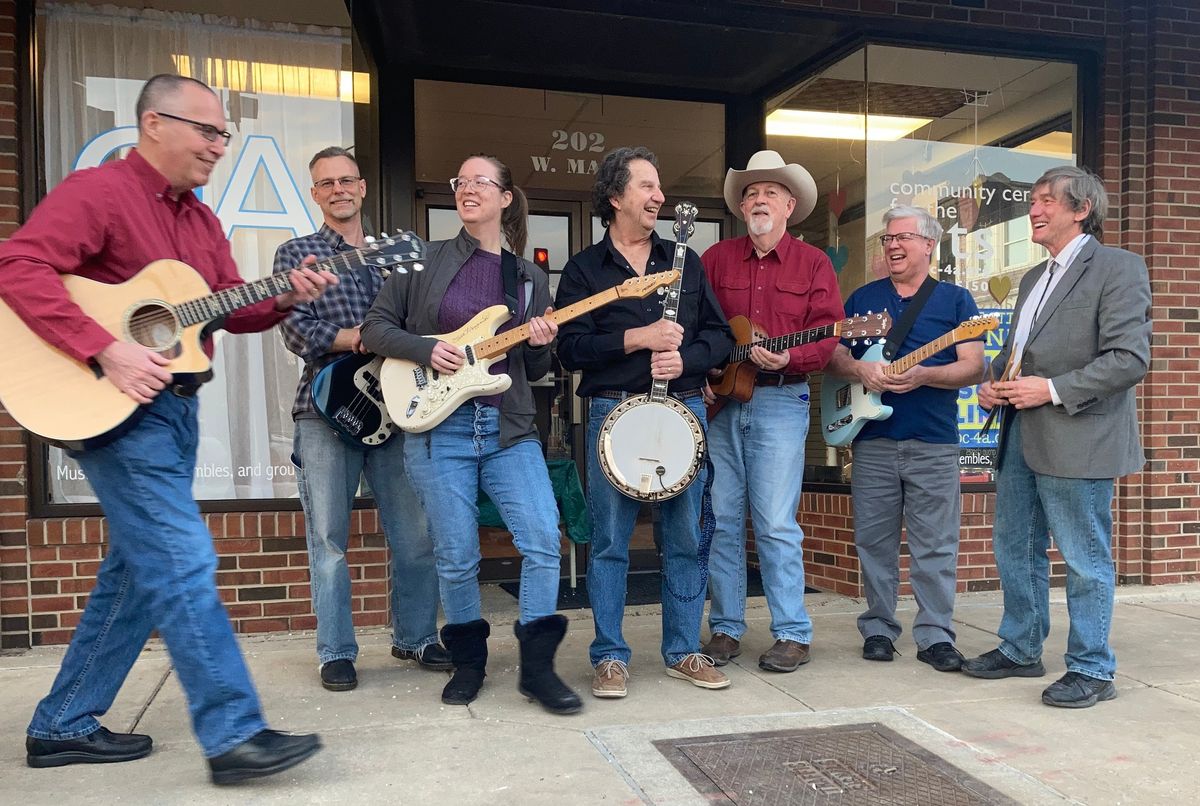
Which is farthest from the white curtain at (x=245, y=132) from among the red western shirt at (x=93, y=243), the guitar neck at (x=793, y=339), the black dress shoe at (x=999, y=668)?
the black dress shoe at (x=999, y=668)

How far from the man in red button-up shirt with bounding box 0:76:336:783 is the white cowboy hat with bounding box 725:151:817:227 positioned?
2023 millimetres

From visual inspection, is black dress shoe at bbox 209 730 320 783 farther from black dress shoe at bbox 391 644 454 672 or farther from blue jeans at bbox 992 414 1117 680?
blue jeans at bbox 992 414 1117 680

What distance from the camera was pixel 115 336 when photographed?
2.66 metres

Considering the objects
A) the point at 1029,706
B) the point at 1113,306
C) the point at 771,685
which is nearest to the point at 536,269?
the point at 771,685

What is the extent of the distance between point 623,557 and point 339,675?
1.19 m

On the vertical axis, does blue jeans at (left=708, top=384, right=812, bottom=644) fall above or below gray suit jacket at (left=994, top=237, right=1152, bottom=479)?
below

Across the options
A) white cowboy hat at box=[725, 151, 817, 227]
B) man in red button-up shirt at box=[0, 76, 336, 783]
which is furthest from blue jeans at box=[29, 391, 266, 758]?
white cowboy hat at box=[725, 151, 817, 227]

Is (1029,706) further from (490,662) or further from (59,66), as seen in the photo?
(59,66)

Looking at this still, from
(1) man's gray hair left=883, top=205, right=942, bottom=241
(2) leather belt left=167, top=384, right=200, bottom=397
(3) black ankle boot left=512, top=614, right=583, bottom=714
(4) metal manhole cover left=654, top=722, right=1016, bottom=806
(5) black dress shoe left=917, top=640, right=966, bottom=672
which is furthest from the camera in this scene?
(1) man's gray hair left=883, top=205, right=942, bottom=241

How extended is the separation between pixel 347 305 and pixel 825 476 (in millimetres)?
3177

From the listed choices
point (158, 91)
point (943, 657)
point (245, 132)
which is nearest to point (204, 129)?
point (158, 91)

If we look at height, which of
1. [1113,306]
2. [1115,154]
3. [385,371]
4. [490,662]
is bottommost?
[490,662]

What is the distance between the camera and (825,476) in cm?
572

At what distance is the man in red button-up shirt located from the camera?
8.43 feet
